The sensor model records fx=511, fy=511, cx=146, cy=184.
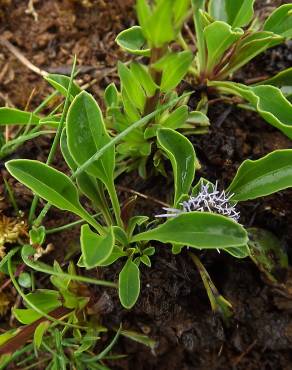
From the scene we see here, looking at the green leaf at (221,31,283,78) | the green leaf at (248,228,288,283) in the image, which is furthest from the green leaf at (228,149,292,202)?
the green leaf at (221,31,283,78)

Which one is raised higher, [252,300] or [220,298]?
[220,298]

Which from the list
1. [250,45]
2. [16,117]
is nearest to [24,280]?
[16,117]

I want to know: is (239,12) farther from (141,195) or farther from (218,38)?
(141,195)

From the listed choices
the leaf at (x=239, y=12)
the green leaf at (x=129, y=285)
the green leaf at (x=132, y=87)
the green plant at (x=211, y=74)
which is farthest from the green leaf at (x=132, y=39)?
the green leaf at (x=129, y=285)

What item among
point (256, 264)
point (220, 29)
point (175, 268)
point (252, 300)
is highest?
point (220, 29)

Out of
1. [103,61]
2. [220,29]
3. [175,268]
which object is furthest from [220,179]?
[103,61]

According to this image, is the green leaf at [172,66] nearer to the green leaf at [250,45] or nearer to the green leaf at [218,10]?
the green leaf at [250,45]

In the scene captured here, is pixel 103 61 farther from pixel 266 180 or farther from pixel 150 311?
pixel 150 311
